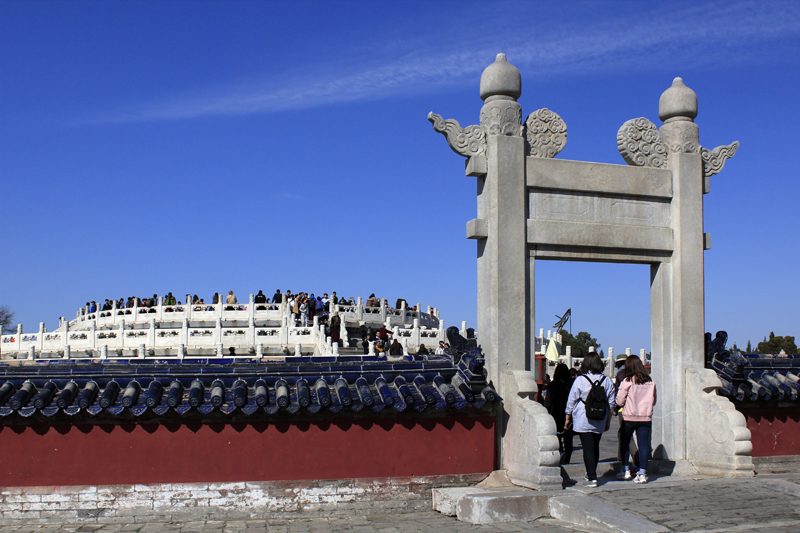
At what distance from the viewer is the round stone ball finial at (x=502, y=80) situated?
25.4ft

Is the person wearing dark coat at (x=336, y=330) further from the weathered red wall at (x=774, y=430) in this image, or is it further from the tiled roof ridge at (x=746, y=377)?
the weathered red wall at (x=774, y=430)

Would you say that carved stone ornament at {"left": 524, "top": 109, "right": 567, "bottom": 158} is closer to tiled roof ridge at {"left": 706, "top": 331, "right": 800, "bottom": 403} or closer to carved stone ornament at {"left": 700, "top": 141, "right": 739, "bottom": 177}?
carved stone ornament at {"left": 700, "top": 141, "right": 739, "bottom": 177}

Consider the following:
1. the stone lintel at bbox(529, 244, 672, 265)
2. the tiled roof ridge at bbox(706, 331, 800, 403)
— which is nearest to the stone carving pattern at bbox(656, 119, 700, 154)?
the stone lintel at bbox(529, 244, 672, 265)

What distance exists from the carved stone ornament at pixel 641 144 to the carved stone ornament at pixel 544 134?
2.58ft

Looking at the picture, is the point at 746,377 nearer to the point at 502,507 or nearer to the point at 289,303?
the point at 502,507

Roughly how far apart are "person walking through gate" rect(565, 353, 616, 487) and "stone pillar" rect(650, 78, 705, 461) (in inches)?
53.5

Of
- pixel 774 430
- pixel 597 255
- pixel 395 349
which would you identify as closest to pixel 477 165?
pixel 597 255

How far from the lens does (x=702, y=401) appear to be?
7902 mm

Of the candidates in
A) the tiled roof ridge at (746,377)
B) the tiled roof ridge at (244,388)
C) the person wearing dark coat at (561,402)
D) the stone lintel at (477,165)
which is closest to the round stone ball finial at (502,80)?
the stone lintel at (477,165)

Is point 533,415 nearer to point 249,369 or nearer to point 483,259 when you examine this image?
point 483,259

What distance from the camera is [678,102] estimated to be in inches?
334

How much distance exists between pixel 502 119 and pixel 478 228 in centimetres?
118

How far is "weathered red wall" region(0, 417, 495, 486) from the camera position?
6.35 m

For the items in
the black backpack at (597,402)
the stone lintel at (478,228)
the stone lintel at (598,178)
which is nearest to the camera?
the black backpack at (597,402)
